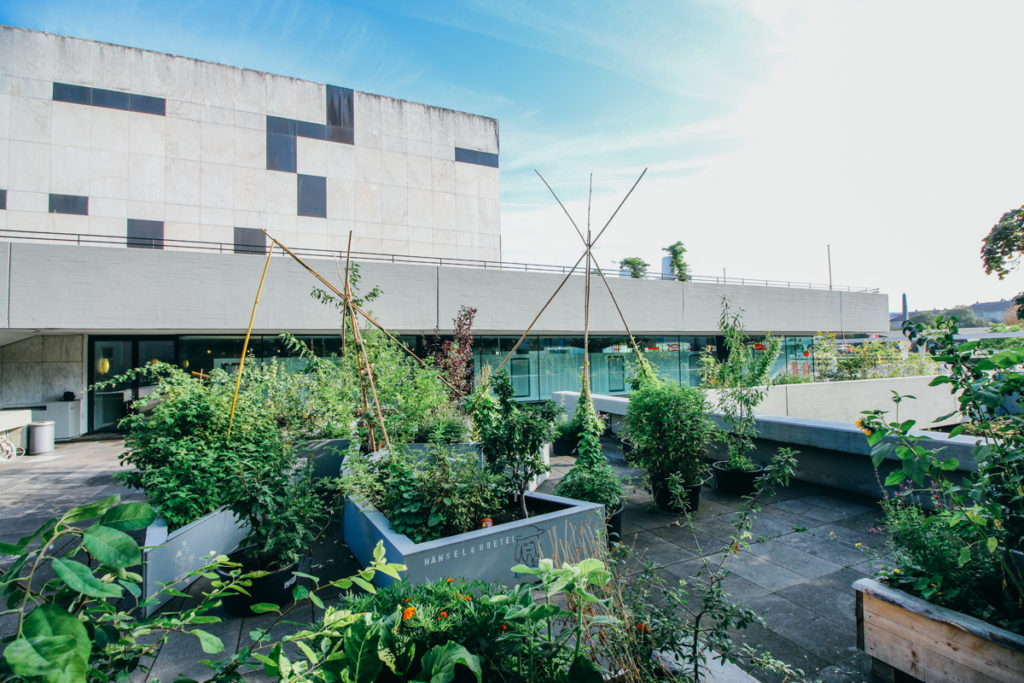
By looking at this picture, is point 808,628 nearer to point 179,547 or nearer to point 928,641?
point 928,641

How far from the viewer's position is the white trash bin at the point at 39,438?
36.3 ft

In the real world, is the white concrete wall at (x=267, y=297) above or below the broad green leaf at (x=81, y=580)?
above

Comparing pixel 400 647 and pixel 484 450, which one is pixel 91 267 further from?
pixel 400 647

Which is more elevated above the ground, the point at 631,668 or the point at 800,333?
the point at 800,333

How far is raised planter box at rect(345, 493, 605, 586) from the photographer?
11.9 ft

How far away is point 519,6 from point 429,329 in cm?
1011

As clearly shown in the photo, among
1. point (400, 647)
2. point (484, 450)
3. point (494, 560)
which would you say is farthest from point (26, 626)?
point (484, 450)

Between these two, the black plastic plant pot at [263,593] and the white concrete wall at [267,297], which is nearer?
the black plastic plant pot at [263,593]

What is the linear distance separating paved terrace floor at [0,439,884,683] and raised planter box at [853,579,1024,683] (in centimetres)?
26

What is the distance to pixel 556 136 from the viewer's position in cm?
1157

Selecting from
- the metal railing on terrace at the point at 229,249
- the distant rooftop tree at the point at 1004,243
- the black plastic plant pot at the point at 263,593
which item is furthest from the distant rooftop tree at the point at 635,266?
the black plastic plant pot at the point at 263,593

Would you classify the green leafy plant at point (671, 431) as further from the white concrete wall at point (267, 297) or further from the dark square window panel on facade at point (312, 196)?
the dark square window panel on facade at point (312, 196)

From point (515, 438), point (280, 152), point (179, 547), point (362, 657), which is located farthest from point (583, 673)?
point (280, 152)

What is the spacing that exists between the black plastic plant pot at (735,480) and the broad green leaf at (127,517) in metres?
6.56
